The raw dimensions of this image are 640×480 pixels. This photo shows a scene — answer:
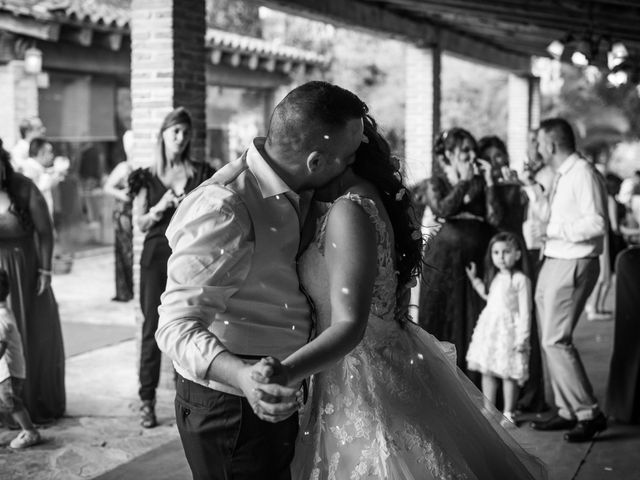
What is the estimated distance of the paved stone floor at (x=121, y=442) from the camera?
196 inches

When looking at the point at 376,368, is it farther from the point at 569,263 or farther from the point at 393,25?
the point at 393,25

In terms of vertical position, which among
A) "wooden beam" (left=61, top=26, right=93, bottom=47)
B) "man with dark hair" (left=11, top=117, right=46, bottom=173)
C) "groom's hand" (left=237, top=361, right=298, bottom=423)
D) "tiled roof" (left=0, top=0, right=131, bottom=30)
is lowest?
"groom's hand" (left=237, top=361, right=298, bottom=423)

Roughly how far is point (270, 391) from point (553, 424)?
13.3ft

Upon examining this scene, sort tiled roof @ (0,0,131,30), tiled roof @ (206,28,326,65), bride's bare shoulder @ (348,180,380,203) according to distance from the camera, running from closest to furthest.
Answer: bride's bare shoulder @ (348,180,380,203), tiled roof @ (0,0,131,30), tiled roof @ (206,28,326,65)

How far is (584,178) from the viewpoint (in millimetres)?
5469

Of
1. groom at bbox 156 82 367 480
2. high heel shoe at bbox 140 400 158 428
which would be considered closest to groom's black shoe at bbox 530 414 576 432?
high heel shoe at bbox 140 400 158 428

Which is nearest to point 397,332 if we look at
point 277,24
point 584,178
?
point 584,178

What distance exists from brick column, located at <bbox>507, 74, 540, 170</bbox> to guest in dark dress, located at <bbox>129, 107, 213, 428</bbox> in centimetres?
1383

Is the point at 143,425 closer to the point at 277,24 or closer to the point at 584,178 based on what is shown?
the point at 584,178

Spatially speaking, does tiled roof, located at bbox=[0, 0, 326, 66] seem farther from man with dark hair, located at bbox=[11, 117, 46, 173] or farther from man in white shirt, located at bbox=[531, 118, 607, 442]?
man in white shirt, located at bbox=[531, 118, 607, 442]

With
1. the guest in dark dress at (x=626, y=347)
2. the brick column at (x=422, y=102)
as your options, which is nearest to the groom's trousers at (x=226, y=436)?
the guest in dark dress at (x=626, y=347)

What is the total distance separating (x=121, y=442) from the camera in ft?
18.0

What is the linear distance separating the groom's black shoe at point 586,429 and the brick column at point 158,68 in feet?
9.27

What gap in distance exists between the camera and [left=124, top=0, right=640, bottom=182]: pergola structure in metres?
6.62
